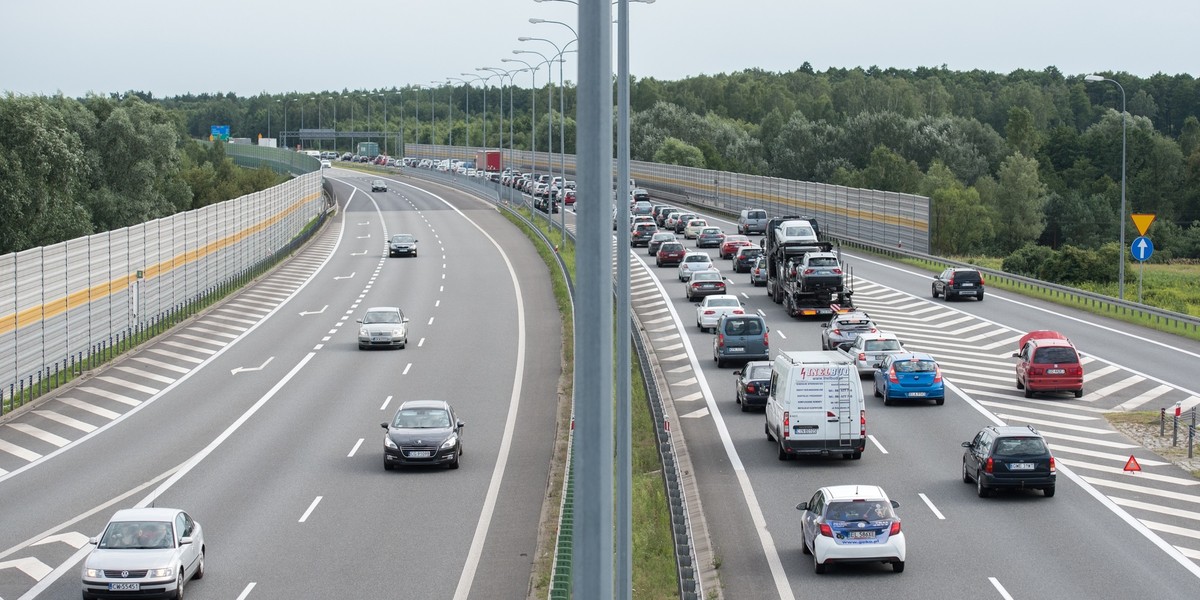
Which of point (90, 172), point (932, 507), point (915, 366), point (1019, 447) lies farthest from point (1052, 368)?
point (90, 172)

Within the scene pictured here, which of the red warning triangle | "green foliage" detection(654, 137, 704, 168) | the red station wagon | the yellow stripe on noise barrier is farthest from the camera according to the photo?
"green foliage" detection(654, 137, 704, 168)

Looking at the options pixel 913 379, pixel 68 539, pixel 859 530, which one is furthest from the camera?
pixel 913 379

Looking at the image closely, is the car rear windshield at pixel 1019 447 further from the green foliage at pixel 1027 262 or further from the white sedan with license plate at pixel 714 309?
the green foliage at pixel 1027 262

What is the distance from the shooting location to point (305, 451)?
115 feet

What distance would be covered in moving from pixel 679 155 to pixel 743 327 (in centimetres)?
12478

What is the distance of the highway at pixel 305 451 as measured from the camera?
2455 cm

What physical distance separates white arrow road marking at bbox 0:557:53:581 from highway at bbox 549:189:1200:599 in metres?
10.7

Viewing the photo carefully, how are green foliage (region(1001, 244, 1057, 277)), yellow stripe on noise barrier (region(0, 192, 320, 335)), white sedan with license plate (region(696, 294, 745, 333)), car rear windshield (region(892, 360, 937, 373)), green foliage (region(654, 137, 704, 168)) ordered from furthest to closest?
green foliage (region(654, 137, 704, 168)) < green foliage (region(1001, 244, 1057, 277)) < white sedan with license plate (region(696, 294, 745, 333)) < yellow stripe on noise barrier (region(0, 192, 320, 335)) < car rear windshield (region(892, 360, 937, 373))

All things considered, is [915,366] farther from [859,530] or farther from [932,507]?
[859,530]

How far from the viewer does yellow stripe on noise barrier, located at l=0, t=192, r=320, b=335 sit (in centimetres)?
4259

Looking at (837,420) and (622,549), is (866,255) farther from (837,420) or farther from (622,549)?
(622,549)

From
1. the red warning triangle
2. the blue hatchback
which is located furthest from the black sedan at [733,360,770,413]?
the red warning triangle

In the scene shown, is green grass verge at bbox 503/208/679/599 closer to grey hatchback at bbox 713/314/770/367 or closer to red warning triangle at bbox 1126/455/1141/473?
grey hatchback at bbox 713/314/770/367

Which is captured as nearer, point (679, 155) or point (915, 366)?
point (915, 366)
